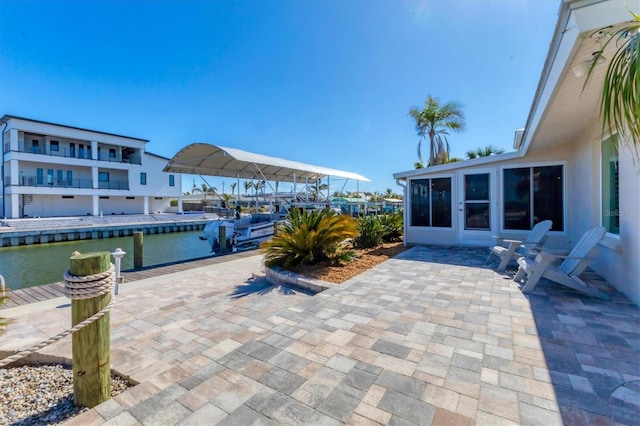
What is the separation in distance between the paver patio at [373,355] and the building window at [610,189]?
3.57 ft

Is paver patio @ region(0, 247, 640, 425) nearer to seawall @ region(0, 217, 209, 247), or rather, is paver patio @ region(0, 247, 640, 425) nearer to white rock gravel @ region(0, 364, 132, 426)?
white rock gravel @ region(0, 364, 132, 426)

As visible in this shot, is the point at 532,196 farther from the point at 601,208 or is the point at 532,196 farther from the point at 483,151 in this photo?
the point at 483,151

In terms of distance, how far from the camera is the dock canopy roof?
10950mm

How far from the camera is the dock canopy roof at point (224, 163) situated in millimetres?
10950

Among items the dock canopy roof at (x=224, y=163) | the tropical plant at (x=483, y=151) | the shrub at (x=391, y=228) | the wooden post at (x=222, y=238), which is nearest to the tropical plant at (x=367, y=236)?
the shrub at (x=391, y=228)

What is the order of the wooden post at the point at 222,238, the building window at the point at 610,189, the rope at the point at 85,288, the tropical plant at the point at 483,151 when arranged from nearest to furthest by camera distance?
the rope at the point at 85,288
the building window at the point at 610,189
the wooden post at the point at 222,238
the tropical plant at the point at 483,151

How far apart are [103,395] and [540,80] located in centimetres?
542

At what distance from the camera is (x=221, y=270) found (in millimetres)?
6844

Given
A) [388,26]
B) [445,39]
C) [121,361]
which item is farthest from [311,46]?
[121,361]

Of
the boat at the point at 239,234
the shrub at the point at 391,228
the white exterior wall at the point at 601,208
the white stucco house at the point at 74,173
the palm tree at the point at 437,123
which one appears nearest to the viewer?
the white exterior wall at the point at 601,208

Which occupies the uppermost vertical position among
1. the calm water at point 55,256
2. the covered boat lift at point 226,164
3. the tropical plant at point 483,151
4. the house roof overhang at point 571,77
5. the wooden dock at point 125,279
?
the tropical plant at point 483,151

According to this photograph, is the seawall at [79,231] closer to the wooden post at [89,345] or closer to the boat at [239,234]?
the boat at [239,234]

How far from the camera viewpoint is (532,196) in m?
7.24

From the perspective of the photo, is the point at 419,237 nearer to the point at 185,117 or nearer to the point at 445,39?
the point at 445,39
